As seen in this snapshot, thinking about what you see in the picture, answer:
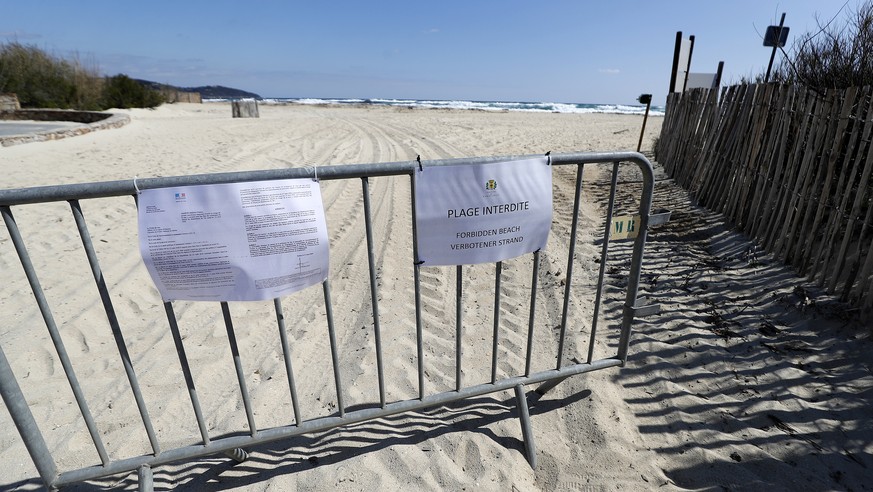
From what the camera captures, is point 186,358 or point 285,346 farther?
point 186,358

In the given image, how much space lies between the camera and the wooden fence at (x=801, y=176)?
3430 mm

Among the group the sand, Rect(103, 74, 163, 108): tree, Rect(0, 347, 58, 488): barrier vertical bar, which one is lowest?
the sand

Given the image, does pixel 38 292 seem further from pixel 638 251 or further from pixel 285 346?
pixel 638 251

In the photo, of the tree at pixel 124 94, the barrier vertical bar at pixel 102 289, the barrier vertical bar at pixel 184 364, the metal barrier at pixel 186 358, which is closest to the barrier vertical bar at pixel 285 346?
the metal barrier at pixel 186 358

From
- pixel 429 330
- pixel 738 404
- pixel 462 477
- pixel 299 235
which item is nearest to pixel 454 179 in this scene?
pixel 299 235

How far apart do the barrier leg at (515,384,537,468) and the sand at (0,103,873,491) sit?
0.05 m

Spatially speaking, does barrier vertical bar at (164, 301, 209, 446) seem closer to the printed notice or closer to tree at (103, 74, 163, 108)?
the printed notice

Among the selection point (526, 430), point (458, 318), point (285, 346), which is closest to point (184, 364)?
point (285, 346)

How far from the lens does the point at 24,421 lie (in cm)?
187

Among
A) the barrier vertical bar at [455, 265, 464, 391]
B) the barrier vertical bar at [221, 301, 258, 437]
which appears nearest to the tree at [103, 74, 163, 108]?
the barrier vertical bar at [221, 301, 258, 437]

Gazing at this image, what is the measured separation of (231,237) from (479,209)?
1117 mm

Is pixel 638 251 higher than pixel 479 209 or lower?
lower

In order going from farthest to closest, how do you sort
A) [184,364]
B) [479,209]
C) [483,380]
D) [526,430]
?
[483,380]
[526,430]
[479,209]
[184,364]

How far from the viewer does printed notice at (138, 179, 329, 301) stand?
5.81 ft
